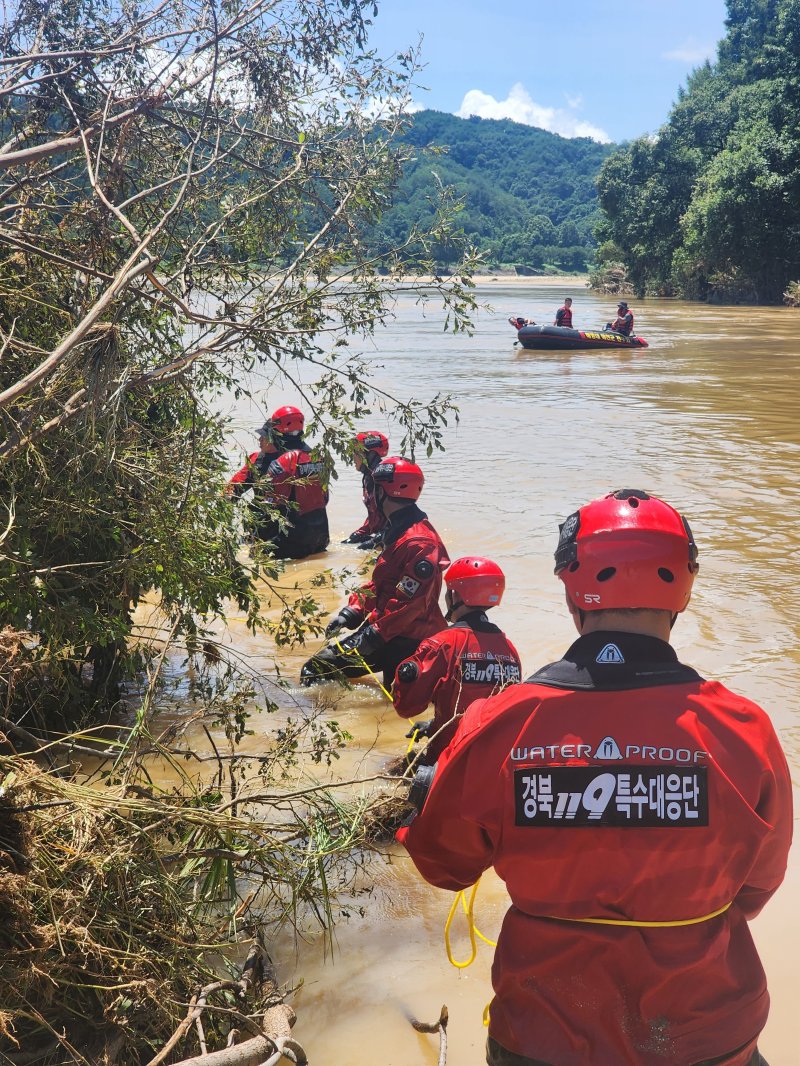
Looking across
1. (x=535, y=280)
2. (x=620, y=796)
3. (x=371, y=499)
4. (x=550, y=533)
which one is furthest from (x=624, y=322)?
(x=535, y=280)

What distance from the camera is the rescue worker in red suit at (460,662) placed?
4.49 metres

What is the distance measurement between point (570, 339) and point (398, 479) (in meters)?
27.0

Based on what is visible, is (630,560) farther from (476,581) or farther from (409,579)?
(409,579)

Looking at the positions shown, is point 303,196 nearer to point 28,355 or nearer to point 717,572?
point 28,355

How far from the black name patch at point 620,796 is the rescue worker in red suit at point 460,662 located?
2.24m

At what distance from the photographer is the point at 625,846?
2113 mm

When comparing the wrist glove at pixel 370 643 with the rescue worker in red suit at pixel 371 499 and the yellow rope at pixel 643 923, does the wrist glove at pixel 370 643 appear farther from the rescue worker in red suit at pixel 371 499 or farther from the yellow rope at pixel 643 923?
the yellow rope at pixel 643 923

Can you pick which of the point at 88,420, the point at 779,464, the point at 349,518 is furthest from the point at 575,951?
the point at 779,464

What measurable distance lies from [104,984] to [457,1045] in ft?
4.57

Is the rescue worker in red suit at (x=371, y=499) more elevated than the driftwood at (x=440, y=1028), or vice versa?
the rescue worker in red suit at (x=371, y=499)

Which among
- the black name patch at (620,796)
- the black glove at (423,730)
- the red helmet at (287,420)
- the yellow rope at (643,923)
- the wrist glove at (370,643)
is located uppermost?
the black name patch at (620,796)

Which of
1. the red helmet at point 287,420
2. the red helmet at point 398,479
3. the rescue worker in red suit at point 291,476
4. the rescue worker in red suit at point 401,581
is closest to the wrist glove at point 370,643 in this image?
the rescue worker in red suit at point 401,581

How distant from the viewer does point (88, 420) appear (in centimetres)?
375

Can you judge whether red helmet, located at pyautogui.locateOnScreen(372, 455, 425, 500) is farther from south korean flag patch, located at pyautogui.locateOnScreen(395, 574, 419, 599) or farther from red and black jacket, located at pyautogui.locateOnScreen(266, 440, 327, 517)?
red and black jacket, located at pyautogui.locateOnScreen(266, 440, 327, 517)
